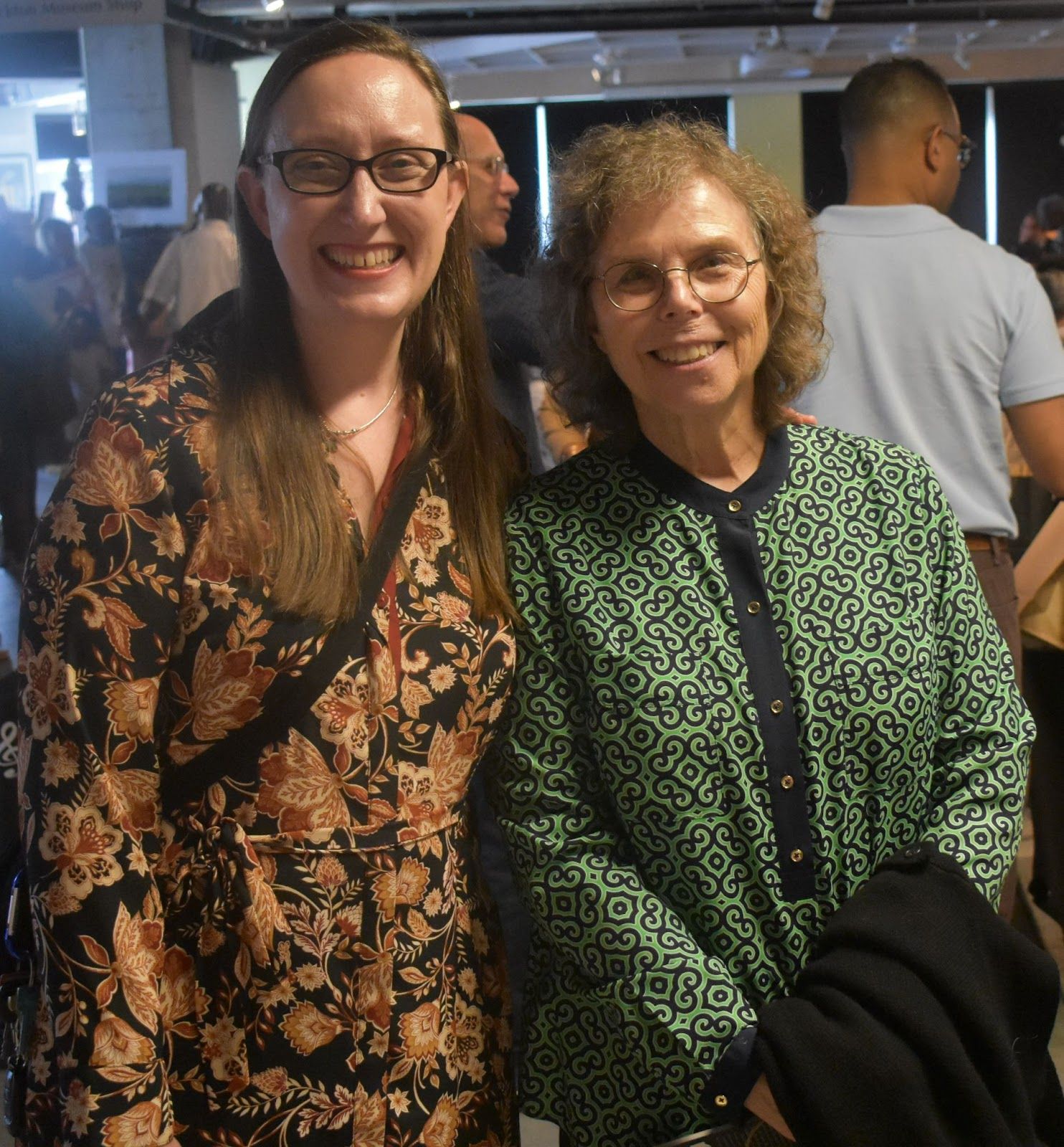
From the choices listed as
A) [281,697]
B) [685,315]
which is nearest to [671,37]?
[685,315]

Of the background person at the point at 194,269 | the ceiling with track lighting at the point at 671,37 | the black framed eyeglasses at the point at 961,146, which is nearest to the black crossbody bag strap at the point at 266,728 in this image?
the black framed eyeglasses at the point at 961,146

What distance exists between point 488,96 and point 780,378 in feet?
46.3

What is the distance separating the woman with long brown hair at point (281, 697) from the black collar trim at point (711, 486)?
24 centimetres

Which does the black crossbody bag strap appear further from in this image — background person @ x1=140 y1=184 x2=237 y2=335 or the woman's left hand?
background person @ x1=140 y1=184 x2=237 y2=335

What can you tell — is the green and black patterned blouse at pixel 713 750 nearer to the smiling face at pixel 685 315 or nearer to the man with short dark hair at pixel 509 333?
the smiling face at pixel 685 315

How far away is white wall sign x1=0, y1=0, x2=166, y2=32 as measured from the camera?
17.6 ft

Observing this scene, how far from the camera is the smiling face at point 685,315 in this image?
1616 millimetres

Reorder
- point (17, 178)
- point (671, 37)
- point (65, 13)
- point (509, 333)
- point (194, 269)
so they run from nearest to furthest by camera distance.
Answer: point (509, 333), point (65, 13), point (194, 269), point (17, 178), point (671, 37)

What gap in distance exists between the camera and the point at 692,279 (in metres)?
1.63

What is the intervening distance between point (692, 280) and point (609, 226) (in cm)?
13

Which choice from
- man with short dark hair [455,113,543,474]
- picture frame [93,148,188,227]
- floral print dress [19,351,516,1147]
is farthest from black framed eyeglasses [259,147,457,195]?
picture frame [93,148,188,227]

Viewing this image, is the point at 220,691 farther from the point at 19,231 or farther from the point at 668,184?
the point at 19,231

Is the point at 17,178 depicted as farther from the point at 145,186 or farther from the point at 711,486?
the point at 711,486

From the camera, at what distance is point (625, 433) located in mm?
1778
